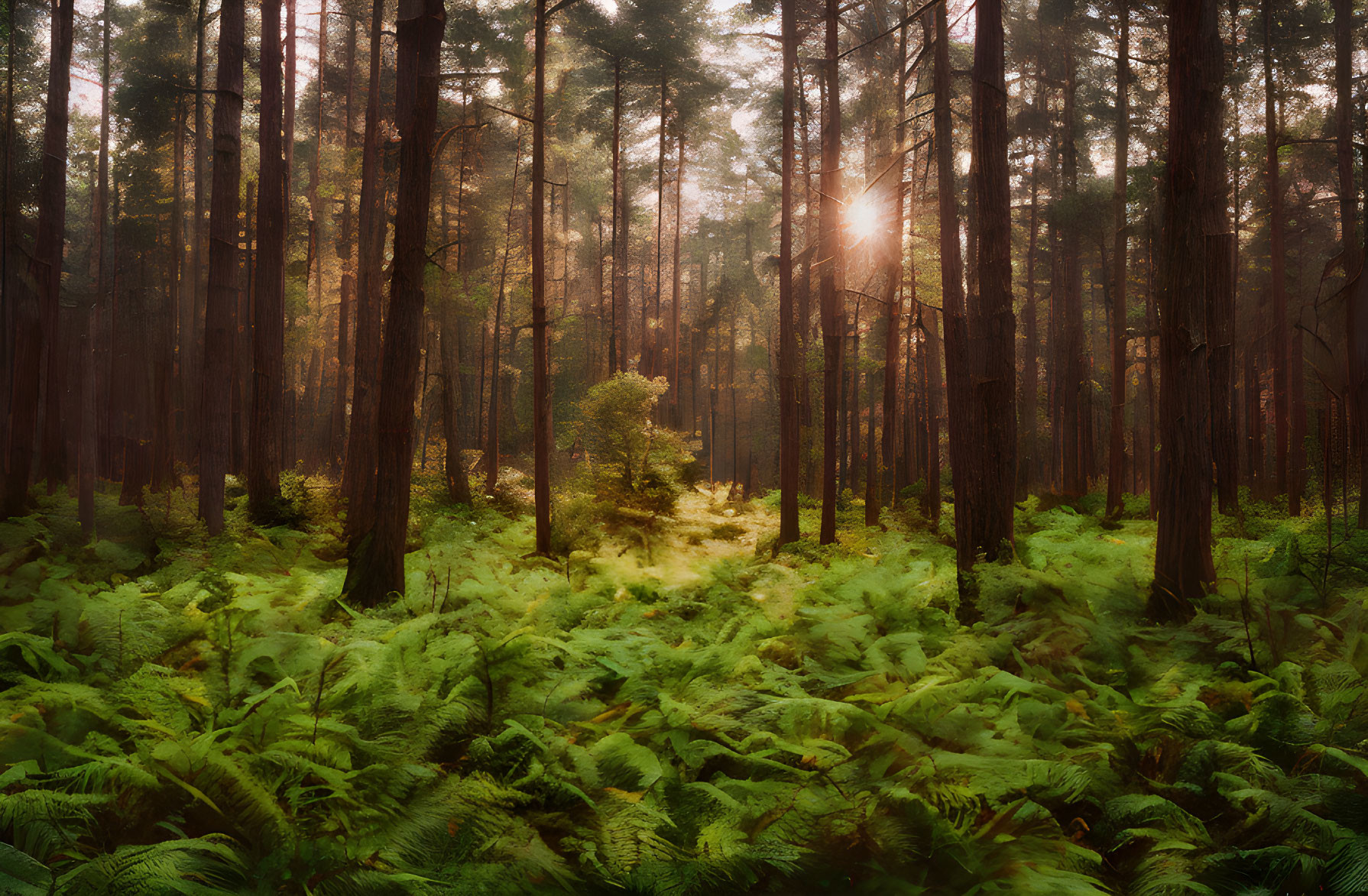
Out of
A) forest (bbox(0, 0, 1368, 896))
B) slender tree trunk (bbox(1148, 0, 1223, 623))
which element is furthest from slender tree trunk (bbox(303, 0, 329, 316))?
slender tree trunk (bbox(1148, 0, 1223, 623))

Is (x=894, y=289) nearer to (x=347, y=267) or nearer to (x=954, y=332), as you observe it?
(x=954, y=332)

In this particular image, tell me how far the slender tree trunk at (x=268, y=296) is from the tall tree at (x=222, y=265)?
2.91 feet

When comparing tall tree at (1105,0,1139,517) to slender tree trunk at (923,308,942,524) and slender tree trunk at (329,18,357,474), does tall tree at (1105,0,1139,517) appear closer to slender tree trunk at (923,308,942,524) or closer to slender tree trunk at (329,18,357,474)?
slender tree trunk at (923,308,942,524)

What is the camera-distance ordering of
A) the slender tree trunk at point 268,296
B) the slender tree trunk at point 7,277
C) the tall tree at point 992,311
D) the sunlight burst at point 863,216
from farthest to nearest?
the slender tree trunk at point 268,296 < the sunlight burst at point 863,216 < the slender tree trunk at point 7,277 < the tall tree at point 992,311

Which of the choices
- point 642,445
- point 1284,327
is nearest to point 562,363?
point 642,445

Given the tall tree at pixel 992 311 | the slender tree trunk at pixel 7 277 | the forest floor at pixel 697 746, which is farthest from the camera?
the slender tree trunk at pixel 7 277

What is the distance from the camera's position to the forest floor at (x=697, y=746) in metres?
2.29

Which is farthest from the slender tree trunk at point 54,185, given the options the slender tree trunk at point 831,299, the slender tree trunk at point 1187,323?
the slender tree trunk at point 1187,323

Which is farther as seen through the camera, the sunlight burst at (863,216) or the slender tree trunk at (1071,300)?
the slender tree trunk at (1071,300)

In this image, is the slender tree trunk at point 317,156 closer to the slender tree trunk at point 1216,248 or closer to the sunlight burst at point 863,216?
the sunlight burst at point 863,216

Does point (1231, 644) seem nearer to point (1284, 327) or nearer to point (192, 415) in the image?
point (1284, 327)

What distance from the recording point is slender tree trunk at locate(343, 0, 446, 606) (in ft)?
18.4

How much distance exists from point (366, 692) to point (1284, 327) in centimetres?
2139

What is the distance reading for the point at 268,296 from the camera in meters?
9.92
